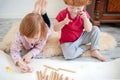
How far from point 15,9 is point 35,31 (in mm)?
1009

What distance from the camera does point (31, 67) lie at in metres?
1.17

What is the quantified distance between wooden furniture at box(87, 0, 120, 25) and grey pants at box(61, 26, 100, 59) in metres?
0.47

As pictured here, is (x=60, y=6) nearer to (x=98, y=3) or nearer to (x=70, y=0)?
(x=98, y=3)

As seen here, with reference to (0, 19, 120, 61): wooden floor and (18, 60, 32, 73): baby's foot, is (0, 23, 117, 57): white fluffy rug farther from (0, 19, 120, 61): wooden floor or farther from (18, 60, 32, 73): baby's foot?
(18, 60, 32, 73): baby's foot

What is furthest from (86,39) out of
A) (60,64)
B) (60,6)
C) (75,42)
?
(60,6)

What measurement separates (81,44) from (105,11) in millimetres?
549

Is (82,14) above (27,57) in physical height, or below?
above

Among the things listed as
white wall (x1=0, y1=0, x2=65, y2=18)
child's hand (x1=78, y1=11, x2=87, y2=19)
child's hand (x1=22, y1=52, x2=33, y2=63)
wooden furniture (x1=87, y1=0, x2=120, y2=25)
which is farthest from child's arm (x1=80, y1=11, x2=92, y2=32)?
white wall (x1=0, y1=0, x2=65, y2=18)

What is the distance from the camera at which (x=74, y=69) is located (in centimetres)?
117

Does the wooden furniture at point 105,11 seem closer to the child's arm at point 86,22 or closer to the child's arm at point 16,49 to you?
the child's arm at point 86,22

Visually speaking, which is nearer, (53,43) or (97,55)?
(97,55)

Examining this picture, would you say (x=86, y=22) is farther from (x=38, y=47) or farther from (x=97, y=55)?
(x=38, y=47)

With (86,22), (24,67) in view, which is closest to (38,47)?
(24,67)

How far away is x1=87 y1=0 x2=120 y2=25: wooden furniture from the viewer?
177cm
